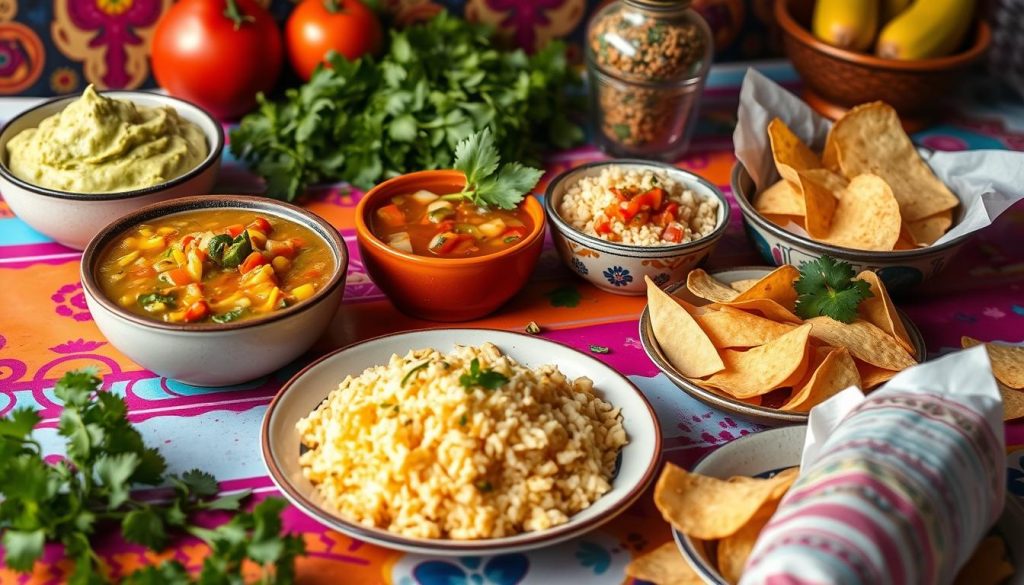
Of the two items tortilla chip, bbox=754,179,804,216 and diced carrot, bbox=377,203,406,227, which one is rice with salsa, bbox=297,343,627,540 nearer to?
diced carrot, bbox=377,203,406,227

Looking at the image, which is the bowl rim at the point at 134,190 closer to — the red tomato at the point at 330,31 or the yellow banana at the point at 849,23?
the red tomato at the point at 330,31

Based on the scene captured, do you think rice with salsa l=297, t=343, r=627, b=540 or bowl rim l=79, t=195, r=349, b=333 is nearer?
rice with salsa l=297, t=343, r=627, b=540

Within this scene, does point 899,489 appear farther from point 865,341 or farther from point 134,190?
point 134,190

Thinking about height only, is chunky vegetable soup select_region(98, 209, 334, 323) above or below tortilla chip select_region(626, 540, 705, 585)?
above

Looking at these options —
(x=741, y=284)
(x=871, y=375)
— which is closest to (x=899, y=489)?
(x=871, y=375)

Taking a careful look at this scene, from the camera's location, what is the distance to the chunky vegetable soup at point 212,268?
2.26 meters

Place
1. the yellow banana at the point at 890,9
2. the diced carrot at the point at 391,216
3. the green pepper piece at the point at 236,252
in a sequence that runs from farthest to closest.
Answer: the yellow banana at the point at 890,9 < the diced carrot at the point at 391,216 < the green pepper piece at the point at 236,252

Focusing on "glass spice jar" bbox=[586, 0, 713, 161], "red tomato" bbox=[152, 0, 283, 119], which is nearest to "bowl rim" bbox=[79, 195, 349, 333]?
"red tomato" bbox=[152, 0, 283, 119]

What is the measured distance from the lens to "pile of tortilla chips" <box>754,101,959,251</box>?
276 centimetres

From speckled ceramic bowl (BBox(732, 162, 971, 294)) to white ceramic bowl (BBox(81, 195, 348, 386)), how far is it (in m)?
1.15

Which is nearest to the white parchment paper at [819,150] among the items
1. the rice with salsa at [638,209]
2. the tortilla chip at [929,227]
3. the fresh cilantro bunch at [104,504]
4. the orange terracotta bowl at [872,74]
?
the tortilla chip at [929,227]

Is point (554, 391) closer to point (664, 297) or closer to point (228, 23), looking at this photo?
point (664, 297)

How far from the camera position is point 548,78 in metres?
3.52

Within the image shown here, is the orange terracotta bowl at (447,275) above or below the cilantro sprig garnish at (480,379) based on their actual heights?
→ below
